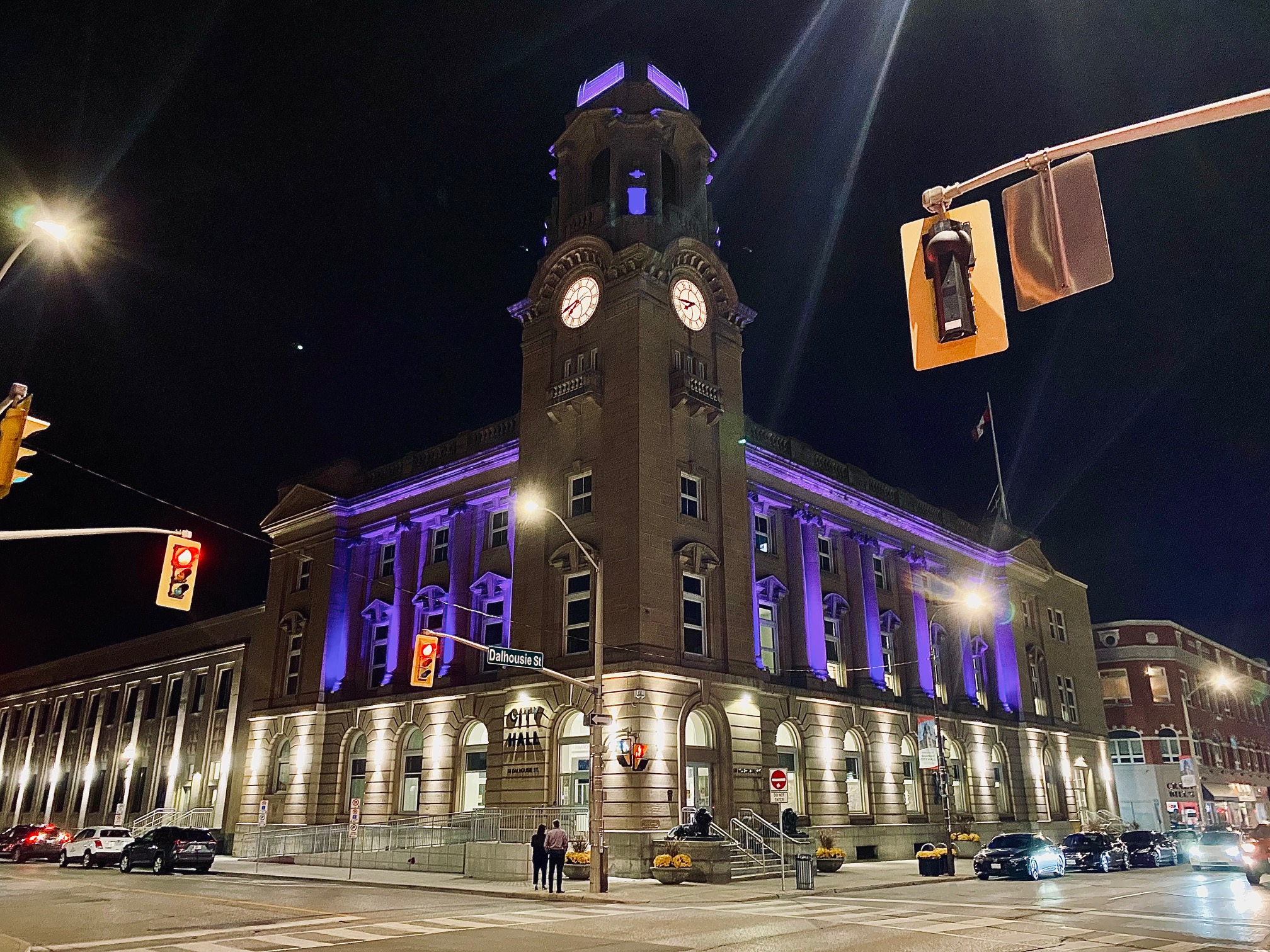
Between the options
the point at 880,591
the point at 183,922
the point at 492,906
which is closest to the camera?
the point at 183,922

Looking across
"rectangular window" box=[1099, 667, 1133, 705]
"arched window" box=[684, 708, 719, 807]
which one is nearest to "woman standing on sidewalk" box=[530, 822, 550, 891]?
"arched window" box=[684, 708, 719, 807]

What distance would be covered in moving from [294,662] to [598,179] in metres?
31.1

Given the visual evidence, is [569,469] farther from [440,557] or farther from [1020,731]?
[1020,731]

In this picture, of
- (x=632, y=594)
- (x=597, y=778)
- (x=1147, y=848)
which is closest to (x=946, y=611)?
(x=1147, y=848)

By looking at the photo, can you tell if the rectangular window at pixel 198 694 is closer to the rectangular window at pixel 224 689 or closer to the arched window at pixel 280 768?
the rectangular window at pixel 224 689

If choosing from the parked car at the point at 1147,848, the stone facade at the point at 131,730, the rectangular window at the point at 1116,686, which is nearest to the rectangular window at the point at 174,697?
the stone facade at the point at 131,730

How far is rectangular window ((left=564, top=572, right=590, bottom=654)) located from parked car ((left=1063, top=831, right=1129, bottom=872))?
20205 mm

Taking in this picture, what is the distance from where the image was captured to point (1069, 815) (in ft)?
205

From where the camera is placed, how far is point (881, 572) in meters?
54.5

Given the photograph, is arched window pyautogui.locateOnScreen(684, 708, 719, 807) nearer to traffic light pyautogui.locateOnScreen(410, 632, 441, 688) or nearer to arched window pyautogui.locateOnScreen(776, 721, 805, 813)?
arched window pyautogui.locateOnScreen(776, 721, 805, 813)

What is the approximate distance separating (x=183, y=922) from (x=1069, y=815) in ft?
194

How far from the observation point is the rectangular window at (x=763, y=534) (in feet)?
150

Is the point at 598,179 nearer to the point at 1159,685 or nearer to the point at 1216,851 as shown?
the point at 1216,851

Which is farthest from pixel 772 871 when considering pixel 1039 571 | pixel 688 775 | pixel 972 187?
pixel 1039 571
